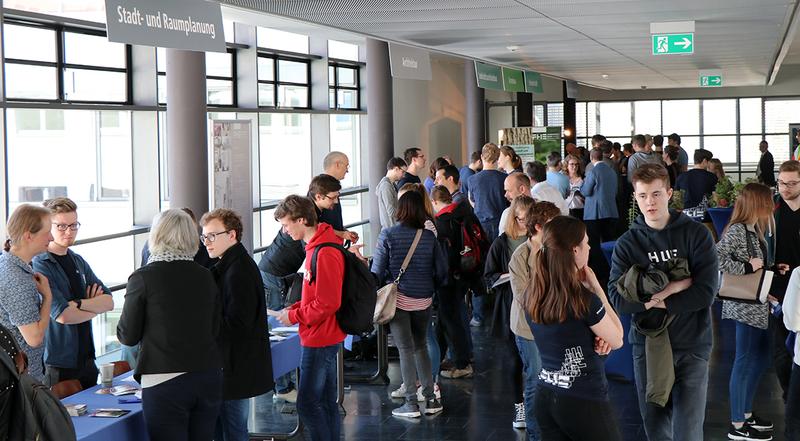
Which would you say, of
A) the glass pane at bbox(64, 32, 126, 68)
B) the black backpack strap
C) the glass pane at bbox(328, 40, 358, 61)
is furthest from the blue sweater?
the glass pane at bbox(328, 40, 358, 61)

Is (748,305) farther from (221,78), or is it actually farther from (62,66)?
(221,78)

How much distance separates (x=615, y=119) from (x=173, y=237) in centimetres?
2492

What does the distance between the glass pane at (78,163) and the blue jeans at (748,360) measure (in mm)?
5757

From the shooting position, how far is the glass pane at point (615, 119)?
27.8 metres

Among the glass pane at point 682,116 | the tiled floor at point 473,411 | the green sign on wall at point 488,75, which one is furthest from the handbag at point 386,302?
the glass pane at point 682,116

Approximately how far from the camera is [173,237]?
4184 mm

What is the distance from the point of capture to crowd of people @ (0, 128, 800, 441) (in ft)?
12.2

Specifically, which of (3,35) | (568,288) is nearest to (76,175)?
(3,35)

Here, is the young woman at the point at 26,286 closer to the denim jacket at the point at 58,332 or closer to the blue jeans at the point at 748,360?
the denim jacket at the point at 58,332

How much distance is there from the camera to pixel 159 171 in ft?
35.0

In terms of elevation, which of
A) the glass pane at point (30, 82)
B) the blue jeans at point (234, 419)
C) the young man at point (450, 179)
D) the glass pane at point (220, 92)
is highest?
the glass pane at point (220, 92)

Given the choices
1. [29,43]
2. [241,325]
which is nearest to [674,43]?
[29,43]

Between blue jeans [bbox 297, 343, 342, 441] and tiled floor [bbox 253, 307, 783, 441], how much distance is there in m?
1.06

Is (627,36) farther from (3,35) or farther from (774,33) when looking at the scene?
(3,35)
